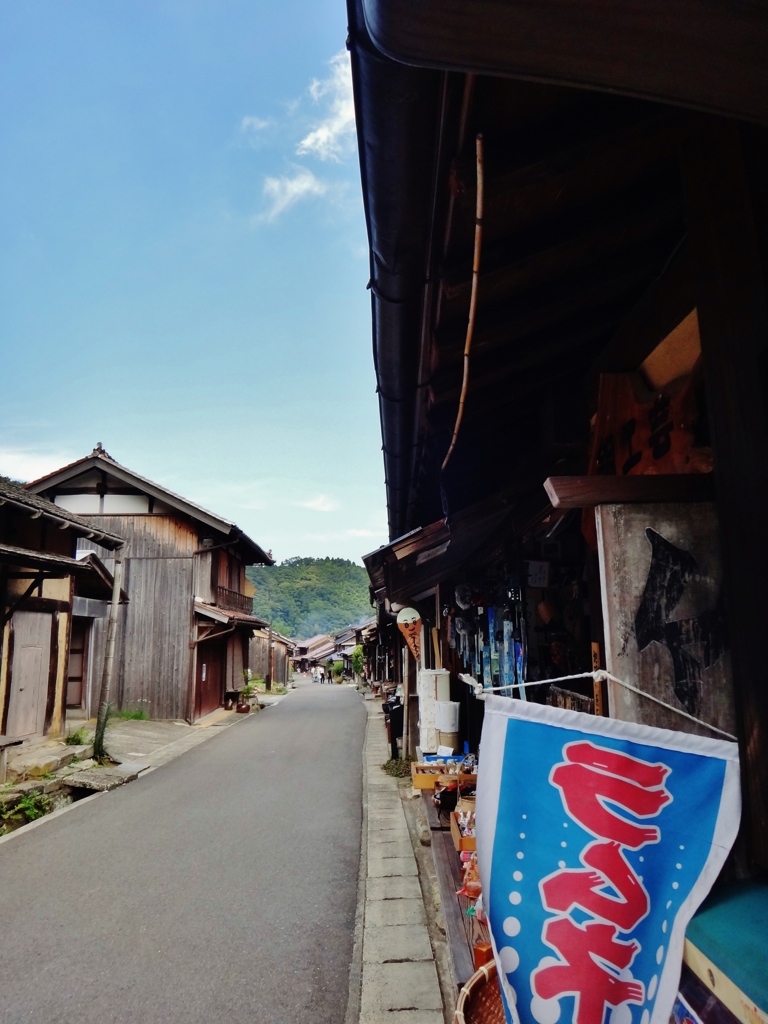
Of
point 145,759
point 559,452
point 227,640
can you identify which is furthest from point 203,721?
point 559,452

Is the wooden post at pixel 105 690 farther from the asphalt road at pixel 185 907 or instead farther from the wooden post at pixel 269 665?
the wooden post at pixel 269 665

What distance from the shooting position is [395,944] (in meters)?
5.71

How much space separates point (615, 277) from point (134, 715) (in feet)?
74.5

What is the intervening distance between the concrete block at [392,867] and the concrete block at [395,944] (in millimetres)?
1459

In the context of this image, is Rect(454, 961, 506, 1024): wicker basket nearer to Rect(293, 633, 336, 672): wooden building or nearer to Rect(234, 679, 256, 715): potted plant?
Rect(234, 679, 256, 715): potted plant

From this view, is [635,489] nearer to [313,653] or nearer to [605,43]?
[605,43]

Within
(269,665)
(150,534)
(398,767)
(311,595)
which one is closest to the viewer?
(398,767)

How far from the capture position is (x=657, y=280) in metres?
2.88

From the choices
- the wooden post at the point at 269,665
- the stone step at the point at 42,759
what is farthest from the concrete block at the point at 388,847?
the wooden post at the point at 269,665

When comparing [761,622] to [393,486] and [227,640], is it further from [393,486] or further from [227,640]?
[227,640]

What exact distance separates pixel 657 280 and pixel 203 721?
24.0 meters

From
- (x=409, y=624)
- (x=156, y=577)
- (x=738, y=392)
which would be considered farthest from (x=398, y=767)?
(x=156, y=577)

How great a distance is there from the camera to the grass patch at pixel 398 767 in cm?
1306

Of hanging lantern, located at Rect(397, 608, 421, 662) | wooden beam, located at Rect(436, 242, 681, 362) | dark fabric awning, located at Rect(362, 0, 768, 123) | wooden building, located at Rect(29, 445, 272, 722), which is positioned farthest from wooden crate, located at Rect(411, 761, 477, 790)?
wooden building, located at Rect(29, 445, 272, 722)
